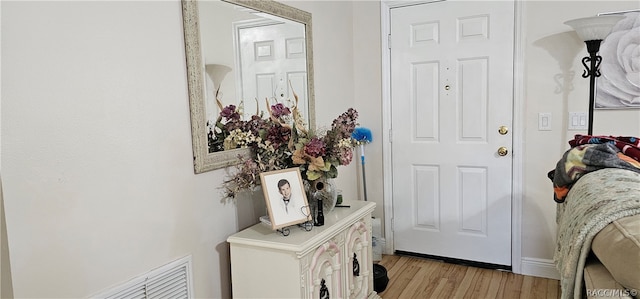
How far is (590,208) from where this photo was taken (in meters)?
1.31

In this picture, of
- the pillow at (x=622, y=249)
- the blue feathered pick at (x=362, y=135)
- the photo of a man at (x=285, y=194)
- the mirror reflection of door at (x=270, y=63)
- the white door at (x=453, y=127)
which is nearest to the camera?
the pillow at (x=622, y=249)

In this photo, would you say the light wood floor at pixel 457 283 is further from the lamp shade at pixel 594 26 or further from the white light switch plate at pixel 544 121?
the lamp shade at pixel 594 26

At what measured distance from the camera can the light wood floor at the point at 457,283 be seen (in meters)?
2.75

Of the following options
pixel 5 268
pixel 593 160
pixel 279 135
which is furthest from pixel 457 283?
pixel 5 268

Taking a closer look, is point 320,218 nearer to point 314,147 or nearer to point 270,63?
point 314,147

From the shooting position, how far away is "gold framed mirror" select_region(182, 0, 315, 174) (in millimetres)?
1872

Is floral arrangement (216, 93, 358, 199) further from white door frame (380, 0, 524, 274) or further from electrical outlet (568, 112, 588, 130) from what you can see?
electrical outlet (568, 112, 588, 130)

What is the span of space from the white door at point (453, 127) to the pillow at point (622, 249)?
6.43ft

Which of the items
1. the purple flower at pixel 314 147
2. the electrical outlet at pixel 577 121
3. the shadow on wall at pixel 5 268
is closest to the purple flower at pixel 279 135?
the purple flower at pixel 314 147

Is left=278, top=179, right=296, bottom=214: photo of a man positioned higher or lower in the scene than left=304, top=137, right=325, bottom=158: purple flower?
lower

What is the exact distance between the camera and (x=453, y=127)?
124 inches

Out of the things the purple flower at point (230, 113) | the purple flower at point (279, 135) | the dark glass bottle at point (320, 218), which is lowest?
the dark glass bottle at point (320, 218)

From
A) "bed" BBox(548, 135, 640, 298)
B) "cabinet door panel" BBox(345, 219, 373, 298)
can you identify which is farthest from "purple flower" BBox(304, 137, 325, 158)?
"bed" BBox(548, 135, 640, 298)

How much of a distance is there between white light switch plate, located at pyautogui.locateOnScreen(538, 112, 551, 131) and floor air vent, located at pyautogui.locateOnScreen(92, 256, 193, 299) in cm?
237
